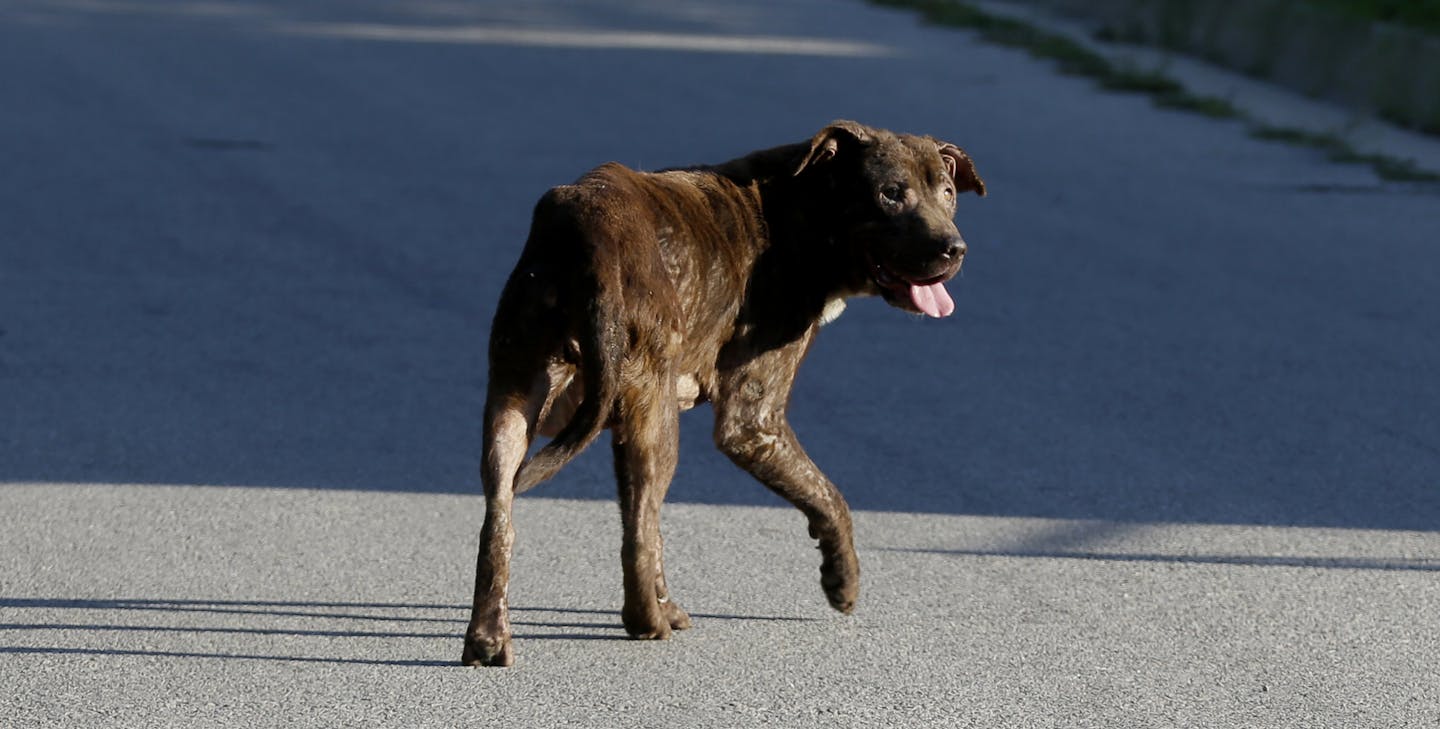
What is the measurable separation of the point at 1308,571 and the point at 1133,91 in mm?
9911

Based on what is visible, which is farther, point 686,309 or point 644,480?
point 686,309

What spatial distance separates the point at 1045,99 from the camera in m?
14.7

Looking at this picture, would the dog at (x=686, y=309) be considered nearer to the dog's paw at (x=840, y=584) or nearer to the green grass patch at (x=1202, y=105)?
the dog's paw at (x=840, y=584)

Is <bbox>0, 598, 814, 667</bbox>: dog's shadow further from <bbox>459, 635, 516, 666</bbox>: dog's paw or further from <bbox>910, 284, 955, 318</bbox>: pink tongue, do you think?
<bbox>910, 284, 955, 318</bbox>: pink tongue

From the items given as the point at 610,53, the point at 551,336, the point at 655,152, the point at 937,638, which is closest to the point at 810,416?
the point at 937,638

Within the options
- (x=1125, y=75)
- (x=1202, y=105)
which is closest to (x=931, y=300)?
(x=1202, y=105)

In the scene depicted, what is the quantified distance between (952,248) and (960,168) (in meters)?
0.65

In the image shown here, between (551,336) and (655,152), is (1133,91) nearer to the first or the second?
(655,152)

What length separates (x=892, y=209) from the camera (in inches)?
197

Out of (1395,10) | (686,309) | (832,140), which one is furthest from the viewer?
(1395,10)

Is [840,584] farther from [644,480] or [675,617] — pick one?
[644,480]

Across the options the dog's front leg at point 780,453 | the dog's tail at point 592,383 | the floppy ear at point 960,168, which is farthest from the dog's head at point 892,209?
the dog's tail at point 592,383

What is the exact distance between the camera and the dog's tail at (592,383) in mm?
4430

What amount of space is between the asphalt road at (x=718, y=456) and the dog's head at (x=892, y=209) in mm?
859
